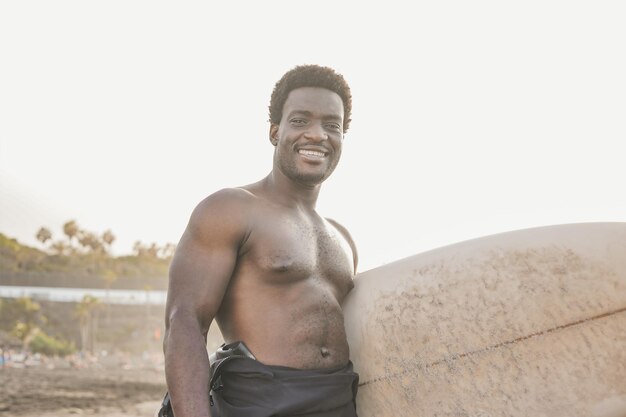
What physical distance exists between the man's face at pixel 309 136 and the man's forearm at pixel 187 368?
66cm

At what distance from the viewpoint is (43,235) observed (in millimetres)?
52094

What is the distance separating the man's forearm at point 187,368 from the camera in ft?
5.97

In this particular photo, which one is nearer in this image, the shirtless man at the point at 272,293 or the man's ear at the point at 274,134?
the shirtless man at the point at 272,293

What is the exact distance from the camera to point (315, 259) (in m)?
2.16

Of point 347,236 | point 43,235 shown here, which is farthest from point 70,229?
point 347,236

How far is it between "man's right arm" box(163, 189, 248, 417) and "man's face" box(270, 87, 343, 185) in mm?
320

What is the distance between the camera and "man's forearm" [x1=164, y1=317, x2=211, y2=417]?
182 cm

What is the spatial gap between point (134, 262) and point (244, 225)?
55738 millimetres

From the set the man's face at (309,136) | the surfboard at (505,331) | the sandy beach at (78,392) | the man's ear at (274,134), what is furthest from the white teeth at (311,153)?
the sandy beach at (78,392)

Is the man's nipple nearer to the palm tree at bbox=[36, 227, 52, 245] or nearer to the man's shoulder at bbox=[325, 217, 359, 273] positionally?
the man's shoulder at bbox=[325, 217, 359, 273]

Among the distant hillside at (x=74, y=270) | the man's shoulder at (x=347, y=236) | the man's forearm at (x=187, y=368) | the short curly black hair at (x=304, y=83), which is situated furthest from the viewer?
the distant hillside at (x=74, y=270)

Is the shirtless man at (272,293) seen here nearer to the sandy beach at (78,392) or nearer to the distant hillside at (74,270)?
the sandy beach at (78,392)

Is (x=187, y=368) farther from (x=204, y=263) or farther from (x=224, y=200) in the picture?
(x=224, y=200)

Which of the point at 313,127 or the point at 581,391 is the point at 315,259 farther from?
the point at 581,391
